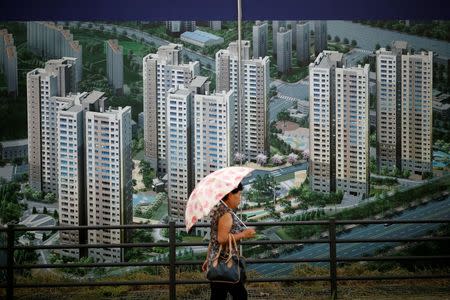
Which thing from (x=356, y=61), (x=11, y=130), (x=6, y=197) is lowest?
(x=6, y=197)

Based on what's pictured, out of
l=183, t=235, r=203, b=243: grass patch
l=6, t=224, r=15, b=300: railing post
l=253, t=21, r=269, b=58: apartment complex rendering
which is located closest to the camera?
l=6, t=224, r=15, b=300: railing post

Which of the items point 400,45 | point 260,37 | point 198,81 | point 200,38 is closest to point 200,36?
point 200,38

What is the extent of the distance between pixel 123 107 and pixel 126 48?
27.1 inches

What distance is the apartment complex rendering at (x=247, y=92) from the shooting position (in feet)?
37.7

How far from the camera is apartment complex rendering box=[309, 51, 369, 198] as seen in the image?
1152 cm

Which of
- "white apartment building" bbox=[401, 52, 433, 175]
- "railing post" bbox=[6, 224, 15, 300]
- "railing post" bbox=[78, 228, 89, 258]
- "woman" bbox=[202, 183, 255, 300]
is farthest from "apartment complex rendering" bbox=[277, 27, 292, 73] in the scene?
"woman" bbox=[202, 183, 255, 300]

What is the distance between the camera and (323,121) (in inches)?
456

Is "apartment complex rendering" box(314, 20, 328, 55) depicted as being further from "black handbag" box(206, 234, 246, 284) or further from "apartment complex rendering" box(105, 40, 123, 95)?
"black handbag" box(206, 234, 246, 284)

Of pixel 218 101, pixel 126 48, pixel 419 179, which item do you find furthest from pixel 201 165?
pixel 419 179

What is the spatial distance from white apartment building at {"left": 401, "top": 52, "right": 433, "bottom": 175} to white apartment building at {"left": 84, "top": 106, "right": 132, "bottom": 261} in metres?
3.18

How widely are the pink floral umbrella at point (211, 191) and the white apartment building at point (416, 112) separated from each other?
17.2 ft

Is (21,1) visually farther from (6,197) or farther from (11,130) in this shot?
(6,197)

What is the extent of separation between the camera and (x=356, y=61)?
11.5m

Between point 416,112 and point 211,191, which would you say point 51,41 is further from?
point 211,191
